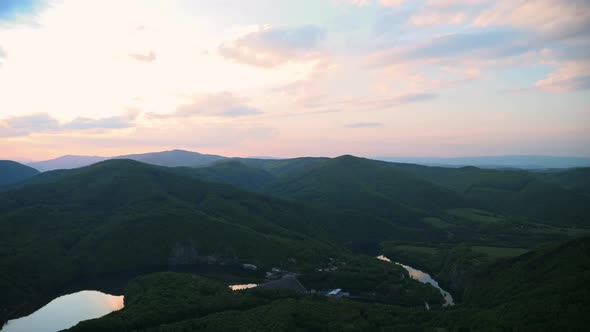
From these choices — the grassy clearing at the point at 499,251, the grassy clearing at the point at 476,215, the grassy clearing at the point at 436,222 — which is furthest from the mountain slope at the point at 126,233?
the grassy clearing at the point at 476,215

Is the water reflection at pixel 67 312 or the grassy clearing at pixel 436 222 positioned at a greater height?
the grassy clearing at pixel 436 222

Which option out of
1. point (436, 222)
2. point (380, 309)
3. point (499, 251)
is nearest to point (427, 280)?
point (499, 251)

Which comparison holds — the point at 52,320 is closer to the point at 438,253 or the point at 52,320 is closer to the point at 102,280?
the point at 102,280

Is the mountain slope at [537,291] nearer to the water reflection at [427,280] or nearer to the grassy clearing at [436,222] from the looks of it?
the water reflection at [427,280]

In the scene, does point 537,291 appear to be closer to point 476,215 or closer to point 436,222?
point 436,222

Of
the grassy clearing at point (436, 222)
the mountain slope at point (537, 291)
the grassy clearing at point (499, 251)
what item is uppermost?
the mountain slope at point (537, 291)

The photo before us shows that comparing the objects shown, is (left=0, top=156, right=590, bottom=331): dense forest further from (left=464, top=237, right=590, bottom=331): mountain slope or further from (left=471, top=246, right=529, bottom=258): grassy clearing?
(left=471, top=246, right=529, bottom=258): grassy clearing

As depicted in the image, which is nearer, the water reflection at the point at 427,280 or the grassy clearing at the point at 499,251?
the water reflection at the point at 427,280
